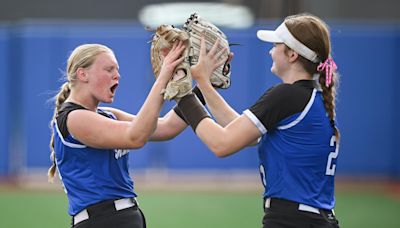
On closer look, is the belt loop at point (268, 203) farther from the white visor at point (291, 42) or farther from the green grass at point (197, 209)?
the green grass at point (197, 209)

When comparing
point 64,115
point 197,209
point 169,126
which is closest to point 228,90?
point 197,209

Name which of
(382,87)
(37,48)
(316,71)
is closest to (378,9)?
(382,87)

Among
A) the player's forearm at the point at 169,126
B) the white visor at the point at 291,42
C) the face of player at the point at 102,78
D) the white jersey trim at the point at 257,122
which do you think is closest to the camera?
the white jersey trim at the point at 257,122

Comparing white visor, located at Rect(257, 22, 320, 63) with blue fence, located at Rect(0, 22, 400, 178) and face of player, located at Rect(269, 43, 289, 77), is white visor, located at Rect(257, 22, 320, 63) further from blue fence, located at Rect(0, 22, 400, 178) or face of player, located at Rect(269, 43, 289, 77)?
blue fence, located at Rect(0, 22, 400, 178)

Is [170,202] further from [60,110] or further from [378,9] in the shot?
[378,9]

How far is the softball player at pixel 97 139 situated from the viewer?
3756mm

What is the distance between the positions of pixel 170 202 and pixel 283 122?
6865mm

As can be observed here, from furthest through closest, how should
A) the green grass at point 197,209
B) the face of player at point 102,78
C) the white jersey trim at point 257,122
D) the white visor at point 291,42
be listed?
the green grass at point 197,209 → the face of player at point 102,78 → the white visor at point 291,42 → the white jersey trim at point 257,122

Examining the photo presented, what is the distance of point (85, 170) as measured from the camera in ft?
12.9

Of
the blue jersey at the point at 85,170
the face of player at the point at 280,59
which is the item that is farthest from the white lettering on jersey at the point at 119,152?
the face of player at the point at 280,59

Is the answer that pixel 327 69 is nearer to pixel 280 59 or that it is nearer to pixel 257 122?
pixel 280 59

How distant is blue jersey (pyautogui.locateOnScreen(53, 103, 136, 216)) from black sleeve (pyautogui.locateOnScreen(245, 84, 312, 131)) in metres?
0.84

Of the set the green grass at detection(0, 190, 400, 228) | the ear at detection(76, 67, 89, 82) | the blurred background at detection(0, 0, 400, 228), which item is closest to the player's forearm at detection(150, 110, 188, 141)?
the ear at detection(76, 67, 89, 82)

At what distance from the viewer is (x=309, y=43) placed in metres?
3.70
